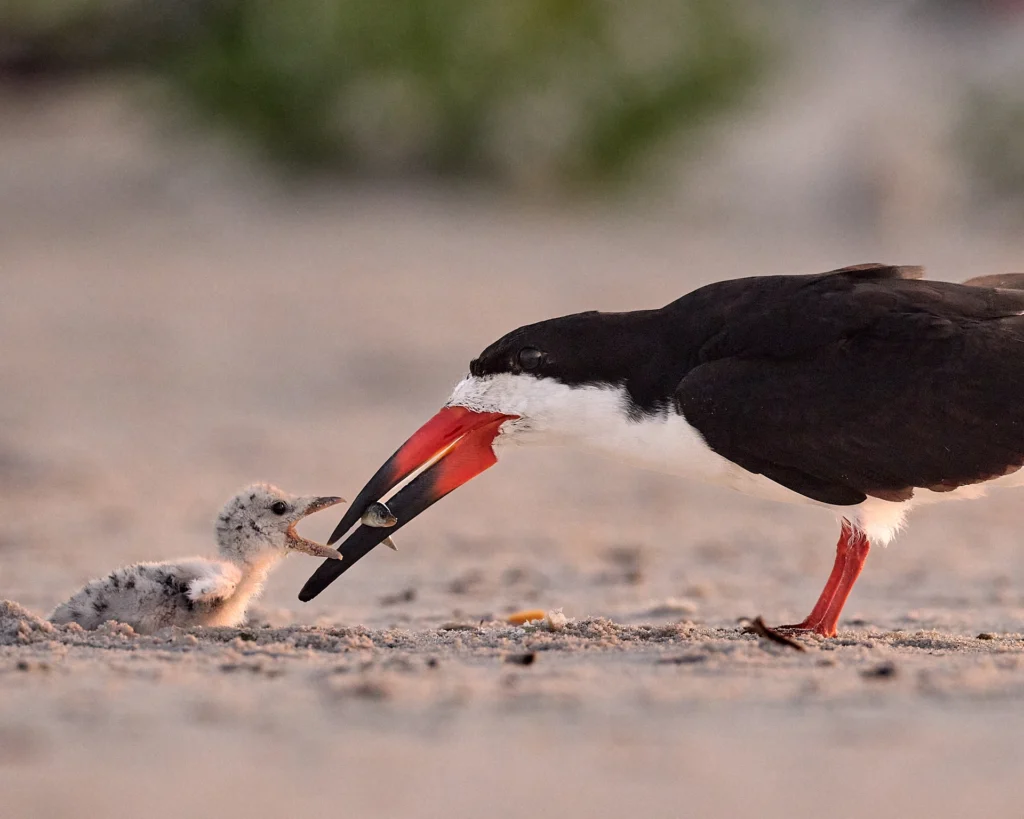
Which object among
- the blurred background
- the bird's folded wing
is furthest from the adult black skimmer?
the blurred background

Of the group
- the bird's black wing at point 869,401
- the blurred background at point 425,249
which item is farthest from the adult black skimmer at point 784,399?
the blurred background at point 425,249

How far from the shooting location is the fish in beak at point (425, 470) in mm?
5695

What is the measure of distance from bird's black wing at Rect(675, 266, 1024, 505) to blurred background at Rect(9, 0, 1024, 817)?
1.03m

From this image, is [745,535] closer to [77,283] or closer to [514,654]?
[514,654]

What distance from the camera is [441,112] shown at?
18.5m

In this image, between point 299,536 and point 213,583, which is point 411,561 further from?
point 213,583

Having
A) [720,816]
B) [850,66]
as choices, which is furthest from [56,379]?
[850,66]

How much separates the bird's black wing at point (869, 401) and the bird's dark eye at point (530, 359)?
53cm

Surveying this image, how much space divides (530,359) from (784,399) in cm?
93

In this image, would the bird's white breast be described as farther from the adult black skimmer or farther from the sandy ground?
the sandy ground

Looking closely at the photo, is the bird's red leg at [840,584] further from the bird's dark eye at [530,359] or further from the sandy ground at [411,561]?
the bird's dark eye at [530,359]

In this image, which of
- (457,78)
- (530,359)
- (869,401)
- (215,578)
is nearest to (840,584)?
(869,401)

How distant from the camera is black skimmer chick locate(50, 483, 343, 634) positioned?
5.39 m

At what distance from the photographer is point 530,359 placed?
566 cm
